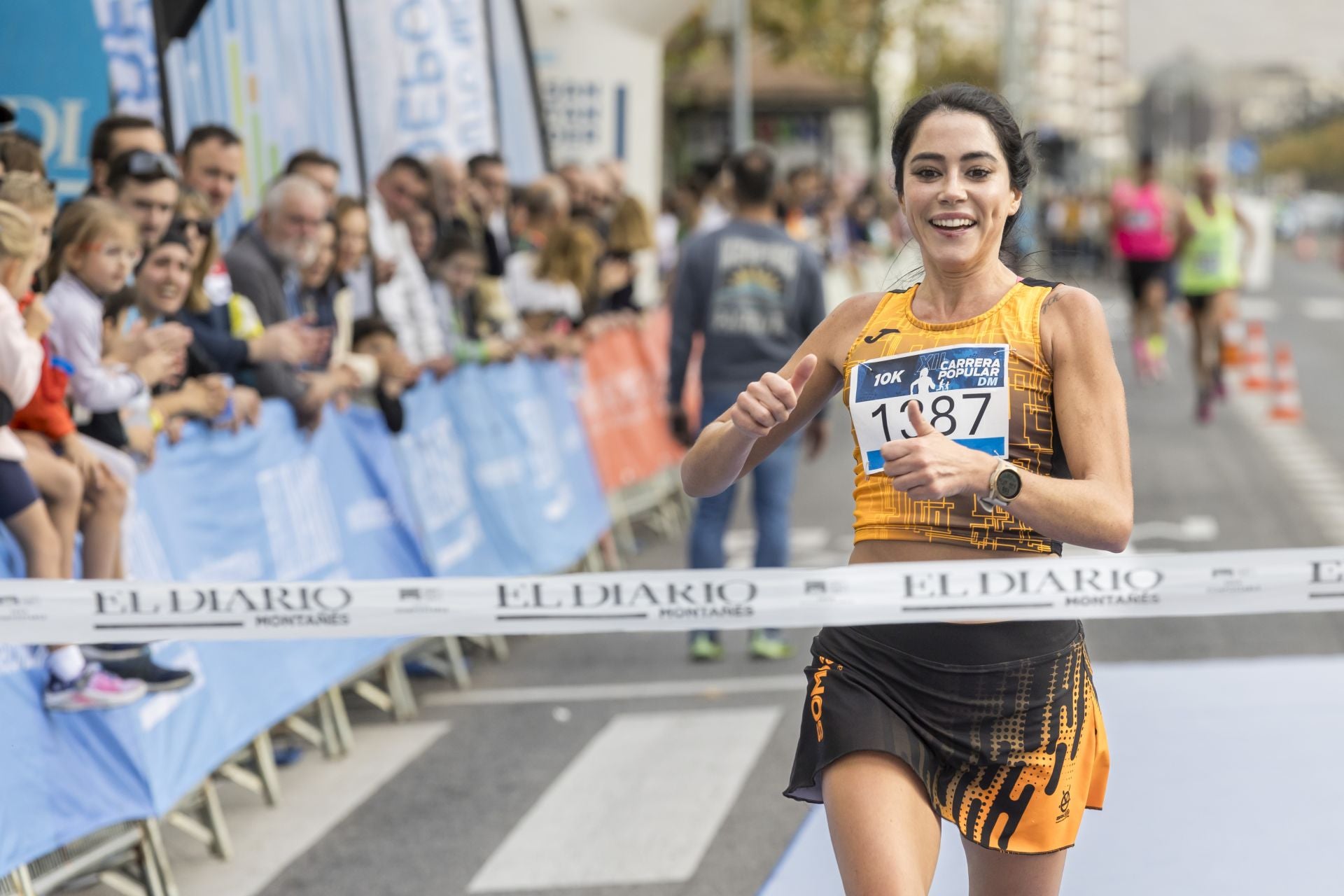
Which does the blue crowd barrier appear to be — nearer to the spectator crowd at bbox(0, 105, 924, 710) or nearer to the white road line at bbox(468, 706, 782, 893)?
the spectator crowd at bbox(0, 105, 924, 710)

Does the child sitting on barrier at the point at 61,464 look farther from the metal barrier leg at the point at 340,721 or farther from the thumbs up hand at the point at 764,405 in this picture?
the thumbs up hand at the point at 764,405

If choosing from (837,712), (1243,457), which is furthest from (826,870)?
(1243,457)

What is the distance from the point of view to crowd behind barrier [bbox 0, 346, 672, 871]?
495cm

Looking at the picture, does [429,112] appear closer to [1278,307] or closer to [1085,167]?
[1278,307]

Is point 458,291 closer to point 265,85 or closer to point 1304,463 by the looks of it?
point 265,85

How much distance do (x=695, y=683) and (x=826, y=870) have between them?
3.15 metres

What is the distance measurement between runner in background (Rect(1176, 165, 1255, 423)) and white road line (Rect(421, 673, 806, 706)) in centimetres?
996

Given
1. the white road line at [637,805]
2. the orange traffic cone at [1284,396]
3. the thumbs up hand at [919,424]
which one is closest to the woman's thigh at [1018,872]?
the thumbs up hand at [919,424]

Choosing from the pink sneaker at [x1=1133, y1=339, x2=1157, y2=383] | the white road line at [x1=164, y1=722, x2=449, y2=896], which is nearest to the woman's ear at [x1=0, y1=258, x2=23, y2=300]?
the white road line at [x1=164, y1=722, x2=449, y2=896]

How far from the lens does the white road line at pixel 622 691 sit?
7.86 metres

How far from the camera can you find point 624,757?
6.84 meters

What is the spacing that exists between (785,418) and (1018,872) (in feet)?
2.91

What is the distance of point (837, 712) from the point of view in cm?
319

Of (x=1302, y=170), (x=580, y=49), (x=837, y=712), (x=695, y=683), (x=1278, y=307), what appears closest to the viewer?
(x=837, y=712)
